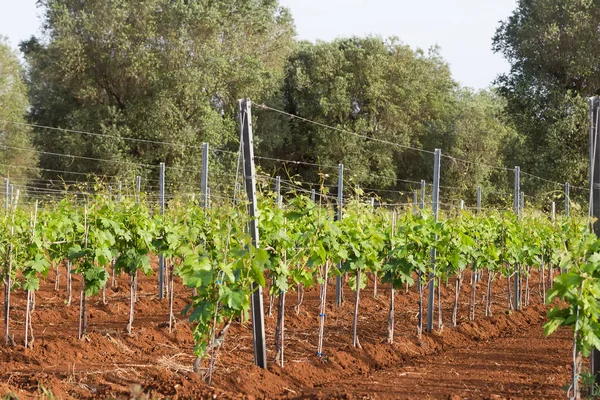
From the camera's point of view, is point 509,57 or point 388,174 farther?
point 388,174

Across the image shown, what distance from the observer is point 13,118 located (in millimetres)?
33969

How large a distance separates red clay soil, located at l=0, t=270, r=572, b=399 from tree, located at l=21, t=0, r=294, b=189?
1348 cm

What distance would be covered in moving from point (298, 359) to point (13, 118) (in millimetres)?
28786

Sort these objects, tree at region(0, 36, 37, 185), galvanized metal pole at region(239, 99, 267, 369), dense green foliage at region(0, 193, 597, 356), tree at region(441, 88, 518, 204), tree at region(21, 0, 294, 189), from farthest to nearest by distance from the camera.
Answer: tree at region(441, 88, 518, 204), tree at region(0, 36, 37, 185), tree at region(21, 0, 294, 189), galvanized metal pole at region(239, 99, 267, 369), dense green foliage at region(0, 193, 597, 356)

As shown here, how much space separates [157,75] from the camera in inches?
1007

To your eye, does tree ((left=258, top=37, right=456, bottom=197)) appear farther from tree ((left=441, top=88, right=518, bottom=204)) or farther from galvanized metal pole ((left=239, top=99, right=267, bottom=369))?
galvanized metal pole ((left=239, top=99, right=267, bottom=369))

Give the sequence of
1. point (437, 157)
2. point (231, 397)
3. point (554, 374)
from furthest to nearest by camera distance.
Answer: point (437, 157), point (554, 374), point (231, 397)

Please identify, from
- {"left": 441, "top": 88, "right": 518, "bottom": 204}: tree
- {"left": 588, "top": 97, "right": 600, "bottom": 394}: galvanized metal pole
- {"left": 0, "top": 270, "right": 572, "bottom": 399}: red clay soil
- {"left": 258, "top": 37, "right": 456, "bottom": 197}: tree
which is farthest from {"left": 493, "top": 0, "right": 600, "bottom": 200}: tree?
{"left": 588, "top": 97, "right": 600, "bottom": 394}: galvanized metal pole

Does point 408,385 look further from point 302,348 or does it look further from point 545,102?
point 545,102

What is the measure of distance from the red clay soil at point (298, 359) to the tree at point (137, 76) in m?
13.5

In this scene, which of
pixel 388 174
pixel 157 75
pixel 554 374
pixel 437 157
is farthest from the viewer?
pixel 388 174

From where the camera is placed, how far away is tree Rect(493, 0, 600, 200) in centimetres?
2691

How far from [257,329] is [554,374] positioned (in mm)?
2942

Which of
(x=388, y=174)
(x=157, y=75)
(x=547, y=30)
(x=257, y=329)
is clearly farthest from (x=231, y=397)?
(x=388, y=174)
